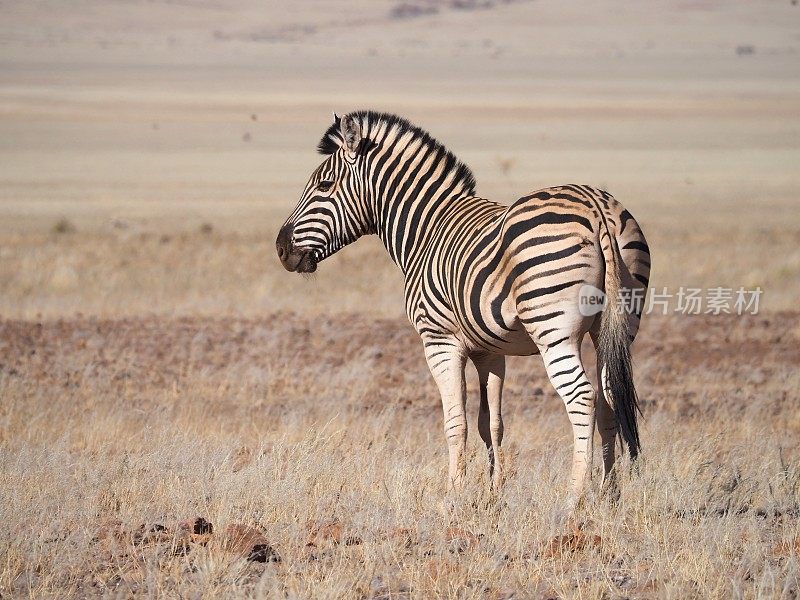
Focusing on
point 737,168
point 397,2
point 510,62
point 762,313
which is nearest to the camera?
point 762,313

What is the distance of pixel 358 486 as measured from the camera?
22.1 ft

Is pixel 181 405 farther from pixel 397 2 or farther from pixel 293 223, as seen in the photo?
pixel 397 2

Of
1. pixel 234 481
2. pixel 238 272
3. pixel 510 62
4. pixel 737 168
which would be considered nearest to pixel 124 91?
pixel 510 62

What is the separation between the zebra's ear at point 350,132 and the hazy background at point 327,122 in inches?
350

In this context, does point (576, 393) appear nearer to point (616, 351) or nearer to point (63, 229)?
point (616, 351)

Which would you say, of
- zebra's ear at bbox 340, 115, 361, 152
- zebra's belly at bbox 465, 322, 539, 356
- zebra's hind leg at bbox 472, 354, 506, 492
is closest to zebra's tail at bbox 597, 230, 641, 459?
zebra's belly at bbox 465, 322, 539, 356

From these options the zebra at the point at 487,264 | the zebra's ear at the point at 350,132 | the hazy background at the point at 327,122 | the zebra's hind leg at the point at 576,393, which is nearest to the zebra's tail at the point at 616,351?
the zebra at the point at 487,264

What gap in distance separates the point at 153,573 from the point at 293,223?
3334mm

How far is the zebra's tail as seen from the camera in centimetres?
601

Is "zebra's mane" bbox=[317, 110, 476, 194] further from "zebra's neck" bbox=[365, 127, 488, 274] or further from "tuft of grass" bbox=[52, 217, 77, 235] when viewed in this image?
"tuft of grass" bbox=[52, 217, 77, 235]

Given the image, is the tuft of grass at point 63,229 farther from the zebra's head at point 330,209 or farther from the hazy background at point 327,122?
the zebra's head at point 330,209

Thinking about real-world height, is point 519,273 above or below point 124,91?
below

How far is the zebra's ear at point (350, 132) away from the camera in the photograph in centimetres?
743

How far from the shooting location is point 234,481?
21.8ft
